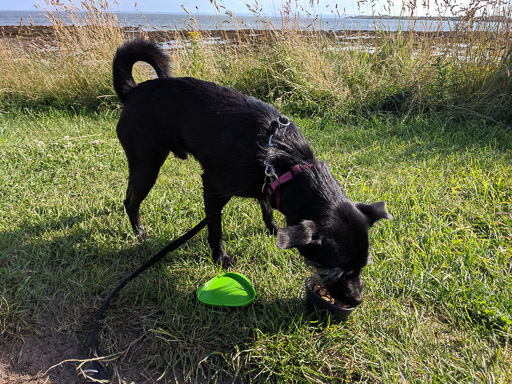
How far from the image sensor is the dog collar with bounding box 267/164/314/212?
2285mm

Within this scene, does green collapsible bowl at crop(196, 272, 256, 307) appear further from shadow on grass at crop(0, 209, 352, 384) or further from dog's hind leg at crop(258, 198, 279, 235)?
dog's hind leg at crop(258, 198, 279, 235)

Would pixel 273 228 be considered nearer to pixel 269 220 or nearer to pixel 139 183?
pixel 269 220

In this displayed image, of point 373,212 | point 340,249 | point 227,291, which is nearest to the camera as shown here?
point 340,249

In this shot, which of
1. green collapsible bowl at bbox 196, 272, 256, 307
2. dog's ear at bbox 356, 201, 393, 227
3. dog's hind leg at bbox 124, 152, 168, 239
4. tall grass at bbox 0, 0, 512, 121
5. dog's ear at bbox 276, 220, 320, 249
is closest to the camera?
dog's ear at bbox 276, 220, 320, 249

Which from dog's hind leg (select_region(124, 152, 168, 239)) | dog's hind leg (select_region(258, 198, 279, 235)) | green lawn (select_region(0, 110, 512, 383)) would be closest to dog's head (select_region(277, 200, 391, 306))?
green lawn (select_region(0, 110, 512, 383))

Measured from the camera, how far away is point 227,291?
2398mm

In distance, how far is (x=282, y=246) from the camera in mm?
1819

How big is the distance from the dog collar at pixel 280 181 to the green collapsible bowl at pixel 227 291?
590mm

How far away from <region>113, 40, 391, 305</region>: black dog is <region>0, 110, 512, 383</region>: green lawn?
0.29 m

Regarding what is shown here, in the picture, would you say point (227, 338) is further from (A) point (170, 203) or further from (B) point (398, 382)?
(A) point (170, 203)

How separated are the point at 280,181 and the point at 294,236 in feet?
1.67

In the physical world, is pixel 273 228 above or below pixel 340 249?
below

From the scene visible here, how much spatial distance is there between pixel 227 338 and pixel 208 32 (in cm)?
667

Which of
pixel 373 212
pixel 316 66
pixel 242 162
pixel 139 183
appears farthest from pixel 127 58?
pixel 316 66
